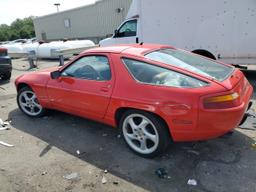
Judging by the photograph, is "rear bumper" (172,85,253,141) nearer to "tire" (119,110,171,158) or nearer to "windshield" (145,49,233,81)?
"tire" (119,110,171,158)

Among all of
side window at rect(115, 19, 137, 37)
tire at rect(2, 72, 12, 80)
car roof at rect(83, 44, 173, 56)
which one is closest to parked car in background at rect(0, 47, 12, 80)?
tire at rect(2, 72, 12, 80)

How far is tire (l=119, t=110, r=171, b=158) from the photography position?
332 cm

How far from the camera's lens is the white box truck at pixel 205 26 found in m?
6.98

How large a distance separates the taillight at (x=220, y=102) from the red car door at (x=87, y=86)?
52.9 inches

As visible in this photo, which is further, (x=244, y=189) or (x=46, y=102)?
(x=46, y=102)

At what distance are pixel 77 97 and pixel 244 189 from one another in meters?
2.66

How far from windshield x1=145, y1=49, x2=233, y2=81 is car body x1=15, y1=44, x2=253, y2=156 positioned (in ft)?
0.06

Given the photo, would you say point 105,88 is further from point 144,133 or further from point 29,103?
point 29,103

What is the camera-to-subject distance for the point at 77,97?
13.7ft

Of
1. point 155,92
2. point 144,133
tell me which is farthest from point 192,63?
point 144,133

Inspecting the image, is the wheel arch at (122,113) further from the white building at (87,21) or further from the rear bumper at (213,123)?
the white building at (87,21)

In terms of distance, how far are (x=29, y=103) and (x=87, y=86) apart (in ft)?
6.17

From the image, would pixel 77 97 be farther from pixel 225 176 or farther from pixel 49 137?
pixel 225 176

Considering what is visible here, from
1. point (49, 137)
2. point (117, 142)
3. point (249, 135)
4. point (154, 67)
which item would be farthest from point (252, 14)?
point (49, 137)
